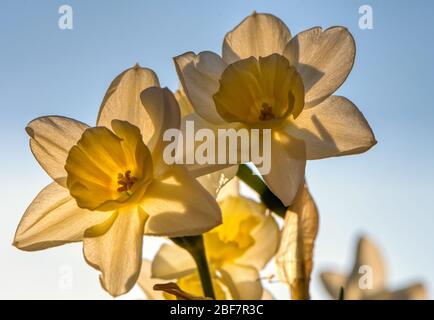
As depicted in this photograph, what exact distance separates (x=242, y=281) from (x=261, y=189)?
0.66ft

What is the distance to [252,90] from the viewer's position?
→ 116 centimetres

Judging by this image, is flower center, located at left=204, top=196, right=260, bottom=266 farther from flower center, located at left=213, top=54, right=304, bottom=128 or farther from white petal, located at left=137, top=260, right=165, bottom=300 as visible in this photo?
flower center, located at left=213, top=54, right=304, bottom=128

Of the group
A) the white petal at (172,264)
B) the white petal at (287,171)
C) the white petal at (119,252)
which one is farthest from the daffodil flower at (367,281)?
the white petal at (119,252)

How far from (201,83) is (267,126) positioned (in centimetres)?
13

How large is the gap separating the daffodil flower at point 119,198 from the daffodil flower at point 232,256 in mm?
288

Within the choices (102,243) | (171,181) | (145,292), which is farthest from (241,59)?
(145,292)

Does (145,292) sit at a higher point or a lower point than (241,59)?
lower

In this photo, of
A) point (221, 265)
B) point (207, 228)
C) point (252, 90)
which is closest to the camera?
point (207, 228)

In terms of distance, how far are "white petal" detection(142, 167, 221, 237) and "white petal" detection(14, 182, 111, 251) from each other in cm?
9

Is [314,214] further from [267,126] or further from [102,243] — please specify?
[102,243]

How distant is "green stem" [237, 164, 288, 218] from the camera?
1.25 meters

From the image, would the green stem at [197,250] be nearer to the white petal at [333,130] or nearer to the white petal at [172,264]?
the white petal at [172,264]

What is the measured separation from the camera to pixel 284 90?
110cm

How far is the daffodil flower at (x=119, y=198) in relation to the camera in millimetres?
969
